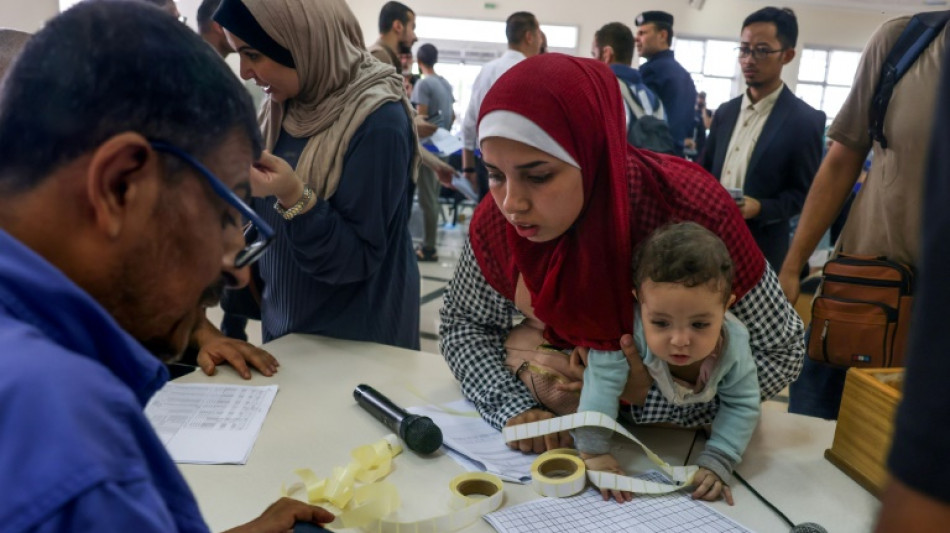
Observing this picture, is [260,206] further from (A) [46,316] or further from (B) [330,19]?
(A) [46,316]

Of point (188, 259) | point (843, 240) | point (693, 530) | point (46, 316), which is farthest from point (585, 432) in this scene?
point (843, 240)

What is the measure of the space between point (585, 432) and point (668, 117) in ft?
8.65

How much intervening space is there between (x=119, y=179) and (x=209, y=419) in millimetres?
858

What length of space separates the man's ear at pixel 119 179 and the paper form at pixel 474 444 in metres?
0.78

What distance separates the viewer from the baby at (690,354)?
43.0 inches

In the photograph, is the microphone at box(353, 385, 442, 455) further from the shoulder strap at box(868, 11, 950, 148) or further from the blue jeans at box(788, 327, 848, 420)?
the shoulder strap at box(868, 11, 950, 148)

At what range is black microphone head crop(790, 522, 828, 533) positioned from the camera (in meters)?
0.95

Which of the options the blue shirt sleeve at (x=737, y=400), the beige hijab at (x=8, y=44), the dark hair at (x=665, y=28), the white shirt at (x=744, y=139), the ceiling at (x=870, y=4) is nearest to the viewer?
the blue shirt sleeve at (x=737, y=400)

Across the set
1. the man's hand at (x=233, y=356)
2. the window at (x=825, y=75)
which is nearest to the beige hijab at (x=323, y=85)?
the man's hand at (x=233, y=356)

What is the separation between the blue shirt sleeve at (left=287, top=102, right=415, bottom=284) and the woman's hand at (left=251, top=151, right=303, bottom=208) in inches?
3.5

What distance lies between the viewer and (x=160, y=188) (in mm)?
570

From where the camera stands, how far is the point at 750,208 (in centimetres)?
237

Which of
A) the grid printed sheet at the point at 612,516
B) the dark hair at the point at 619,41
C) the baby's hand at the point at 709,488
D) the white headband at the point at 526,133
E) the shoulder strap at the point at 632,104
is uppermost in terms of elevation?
the dark hair at the point at 619,41

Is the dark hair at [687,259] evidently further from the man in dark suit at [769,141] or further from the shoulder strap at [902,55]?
the man in dark suit at [769,141]
